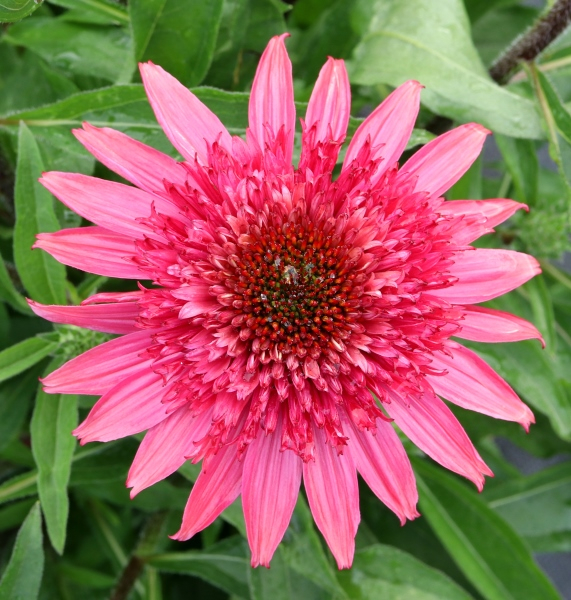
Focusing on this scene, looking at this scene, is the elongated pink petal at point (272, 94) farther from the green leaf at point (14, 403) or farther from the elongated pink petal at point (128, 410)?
the green leaf at point (14, 403)

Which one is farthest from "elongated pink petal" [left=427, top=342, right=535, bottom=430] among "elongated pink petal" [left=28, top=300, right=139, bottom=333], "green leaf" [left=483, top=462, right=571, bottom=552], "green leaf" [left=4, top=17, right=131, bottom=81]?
"green leaf" [left=483, top=462, right=571, bottom=552]

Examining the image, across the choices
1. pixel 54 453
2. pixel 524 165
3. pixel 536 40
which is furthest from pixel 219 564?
pixel 536 40

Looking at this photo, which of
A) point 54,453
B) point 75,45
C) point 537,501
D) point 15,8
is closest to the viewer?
point 15,8

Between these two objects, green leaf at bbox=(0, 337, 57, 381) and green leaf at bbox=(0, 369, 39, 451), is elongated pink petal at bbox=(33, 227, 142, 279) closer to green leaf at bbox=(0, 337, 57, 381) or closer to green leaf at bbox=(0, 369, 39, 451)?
green leaf at bbox=(0, 337, 57, 381)

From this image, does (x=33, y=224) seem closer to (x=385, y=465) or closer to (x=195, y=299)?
(x=195, y=299)

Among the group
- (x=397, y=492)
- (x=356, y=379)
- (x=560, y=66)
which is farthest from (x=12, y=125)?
(x=560, y=66)

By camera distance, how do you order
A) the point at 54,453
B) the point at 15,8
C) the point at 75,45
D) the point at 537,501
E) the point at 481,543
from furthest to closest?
the point at 537,501
the point at 481,543
the point at 75,45
the point at 54,453
the point at 15,8
